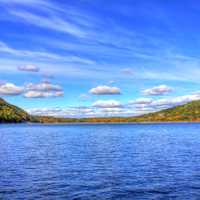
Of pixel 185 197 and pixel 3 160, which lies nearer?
pixel 185 197

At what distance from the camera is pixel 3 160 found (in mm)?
80938

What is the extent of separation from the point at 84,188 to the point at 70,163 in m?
26.8

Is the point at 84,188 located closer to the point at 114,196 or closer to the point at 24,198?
the point at 114,196

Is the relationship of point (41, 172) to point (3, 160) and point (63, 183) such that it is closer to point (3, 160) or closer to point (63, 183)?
point (63, 183)

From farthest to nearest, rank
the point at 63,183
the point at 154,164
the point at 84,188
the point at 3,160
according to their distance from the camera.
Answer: the point at 3,160 < the point at 154,164 < the point at 63,183 < the point at 84,188

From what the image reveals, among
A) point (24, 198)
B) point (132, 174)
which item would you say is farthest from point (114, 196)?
point (132, 174)

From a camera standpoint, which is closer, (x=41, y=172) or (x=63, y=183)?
(x=63, y=183)

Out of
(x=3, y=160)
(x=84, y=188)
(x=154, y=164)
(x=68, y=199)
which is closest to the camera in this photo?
(x=68, y=199)

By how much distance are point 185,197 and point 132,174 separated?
1775 centimetres

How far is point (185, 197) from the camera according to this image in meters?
43.3

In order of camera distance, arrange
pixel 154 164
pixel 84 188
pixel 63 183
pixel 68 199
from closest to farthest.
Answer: pixel 68 199 → pixel 84 188 → pixel 63 183 → pixel 154 164

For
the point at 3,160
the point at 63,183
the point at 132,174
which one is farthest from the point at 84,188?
the point at 3,160

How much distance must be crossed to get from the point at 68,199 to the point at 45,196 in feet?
Result: 11.9

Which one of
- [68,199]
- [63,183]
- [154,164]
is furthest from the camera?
[154,164]
